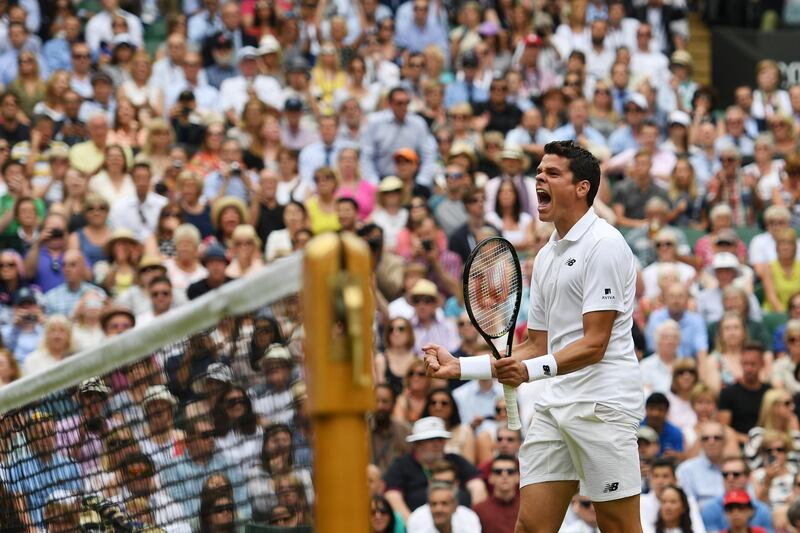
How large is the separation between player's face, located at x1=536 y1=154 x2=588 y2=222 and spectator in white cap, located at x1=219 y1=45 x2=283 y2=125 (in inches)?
408

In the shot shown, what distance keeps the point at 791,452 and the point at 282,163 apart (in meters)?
6.02

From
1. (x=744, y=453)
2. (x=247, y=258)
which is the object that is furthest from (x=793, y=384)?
(x=247, y=258)

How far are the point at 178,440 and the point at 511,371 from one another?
2.00m

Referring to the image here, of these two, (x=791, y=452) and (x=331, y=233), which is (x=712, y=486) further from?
(x=331, y=233)

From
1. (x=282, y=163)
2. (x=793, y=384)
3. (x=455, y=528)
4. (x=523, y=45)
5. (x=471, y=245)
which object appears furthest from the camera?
(x=523, y=45)

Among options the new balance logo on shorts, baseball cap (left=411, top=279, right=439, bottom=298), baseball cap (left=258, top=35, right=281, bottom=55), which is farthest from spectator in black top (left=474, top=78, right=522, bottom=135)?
the new balance logo on shorts

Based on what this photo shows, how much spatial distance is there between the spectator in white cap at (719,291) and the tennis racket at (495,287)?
309 inches

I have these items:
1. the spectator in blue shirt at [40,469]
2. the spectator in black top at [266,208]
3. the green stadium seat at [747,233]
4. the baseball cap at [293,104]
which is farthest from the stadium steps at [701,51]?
the spectator in blue shirt at [40,469]

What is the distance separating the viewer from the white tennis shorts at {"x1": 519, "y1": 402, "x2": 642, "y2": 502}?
608 centimetres

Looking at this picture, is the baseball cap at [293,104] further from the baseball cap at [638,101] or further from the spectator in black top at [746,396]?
the spectator in black top at [746,396]

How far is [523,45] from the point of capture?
1839 cm

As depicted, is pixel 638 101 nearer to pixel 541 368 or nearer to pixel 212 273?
pixel 212 273

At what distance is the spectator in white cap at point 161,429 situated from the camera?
414cm

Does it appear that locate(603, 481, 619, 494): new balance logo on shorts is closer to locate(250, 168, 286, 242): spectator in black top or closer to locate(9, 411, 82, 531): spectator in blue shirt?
locate(9, 411, 82, 531): spectator in blue shirt
